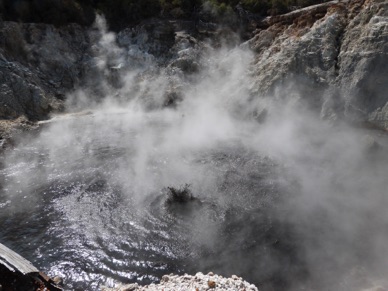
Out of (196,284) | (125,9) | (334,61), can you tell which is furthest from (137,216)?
(125,9)

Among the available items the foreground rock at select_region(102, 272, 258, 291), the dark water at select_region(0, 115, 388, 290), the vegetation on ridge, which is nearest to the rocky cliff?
the vegetation on ridge

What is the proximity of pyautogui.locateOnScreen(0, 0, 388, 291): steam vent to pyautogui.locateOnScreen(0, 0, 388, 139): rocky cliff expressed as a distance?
11 centimetres

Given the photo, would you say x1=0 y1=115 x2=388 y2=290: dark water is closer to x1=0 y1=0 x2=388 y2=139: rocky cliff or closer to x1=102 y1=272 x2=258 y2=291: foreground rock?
x1=102 y1=272 x2=258 y2=291: foreground rock

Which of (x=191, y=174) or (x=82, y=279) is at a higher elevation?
(x=191, y=174)

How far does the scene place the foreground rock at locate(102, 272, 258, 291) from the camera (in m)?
7.38

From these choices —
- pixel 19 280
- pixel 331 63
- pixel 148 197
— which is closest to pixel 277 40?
pixel 331 63

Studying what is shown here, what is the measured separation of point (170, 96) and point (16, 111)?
33.5ft

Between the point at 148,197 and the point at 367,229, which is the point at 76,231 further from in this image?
the point at 367,229

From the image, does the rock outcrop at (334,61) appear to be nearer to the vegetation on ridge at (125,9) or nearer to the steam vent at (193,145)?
the steam vent at (193,145)

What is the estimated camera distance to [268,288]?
8047mm

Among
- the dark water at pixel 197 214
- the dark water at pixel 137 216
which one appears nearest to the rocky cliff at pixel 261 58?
the dark water at pixel 197 214

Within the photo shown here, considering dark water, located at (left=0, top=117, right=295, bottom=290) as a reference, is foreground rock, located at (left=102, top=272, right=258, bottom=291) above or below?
below

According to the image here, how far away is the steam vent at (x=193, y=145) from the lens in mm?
8906

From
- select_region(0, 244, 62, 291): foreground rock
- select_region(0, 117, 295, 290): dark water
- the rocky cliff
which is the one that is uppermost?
the rocky cliff
